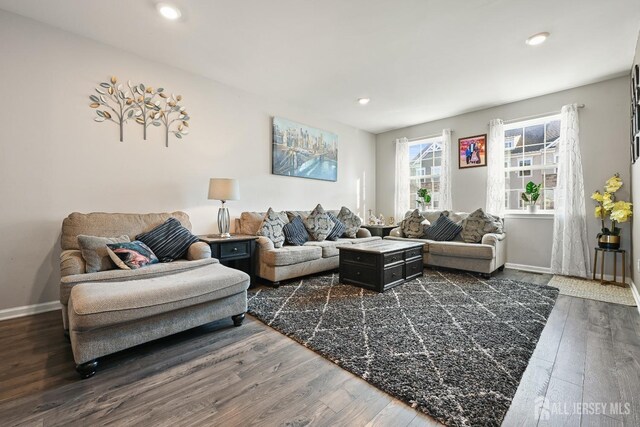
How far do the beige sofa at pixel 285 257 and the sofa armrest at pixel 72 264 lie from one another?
5.51ft

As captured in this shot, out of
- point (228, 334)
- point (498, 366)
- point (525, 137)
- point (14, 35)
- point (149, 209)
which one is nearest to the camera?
point (498, 366)

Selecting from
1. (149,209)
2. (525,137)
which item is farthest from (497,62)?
(149,209)

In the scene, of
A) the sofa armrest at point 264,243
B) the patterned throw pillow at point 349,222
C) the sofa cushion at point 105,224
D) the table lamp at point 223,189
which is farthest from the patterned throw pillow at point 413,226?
the sofa cushion at point 105,224

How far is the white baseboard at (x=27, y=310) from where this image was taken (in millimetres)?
2436

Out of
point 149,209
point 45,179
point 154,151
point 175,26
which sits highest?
point 175,26

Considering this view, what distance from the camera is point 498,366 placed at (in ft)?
5.51

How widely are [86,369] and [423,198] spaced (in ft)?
17.2

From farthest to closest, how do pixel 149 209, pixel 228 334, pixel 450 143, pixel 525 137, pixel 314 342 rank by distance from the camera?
pixel 450 143 → pixel 525 137 → pixel 149 209 → pixel 228 334 → pixel 314 342

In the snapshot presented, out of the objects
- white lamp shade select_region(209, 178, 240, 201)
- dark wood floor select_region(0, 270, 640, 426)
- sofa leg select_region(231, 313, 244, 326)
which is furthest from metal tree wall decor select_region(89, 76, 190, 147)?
sofa leg select_region(231, 313, 244, 326)

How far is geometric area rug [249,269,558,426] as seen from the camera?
1.44m

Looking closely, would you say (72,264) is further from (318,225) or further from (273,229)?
(318,225)

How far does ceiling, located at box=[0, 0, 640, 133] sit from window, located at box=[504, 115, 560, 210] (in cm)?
60

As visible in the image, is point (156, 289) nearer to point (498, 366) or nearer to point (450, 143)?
point (498, 366)

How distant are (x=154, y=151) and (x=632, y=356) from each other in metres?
4.45
